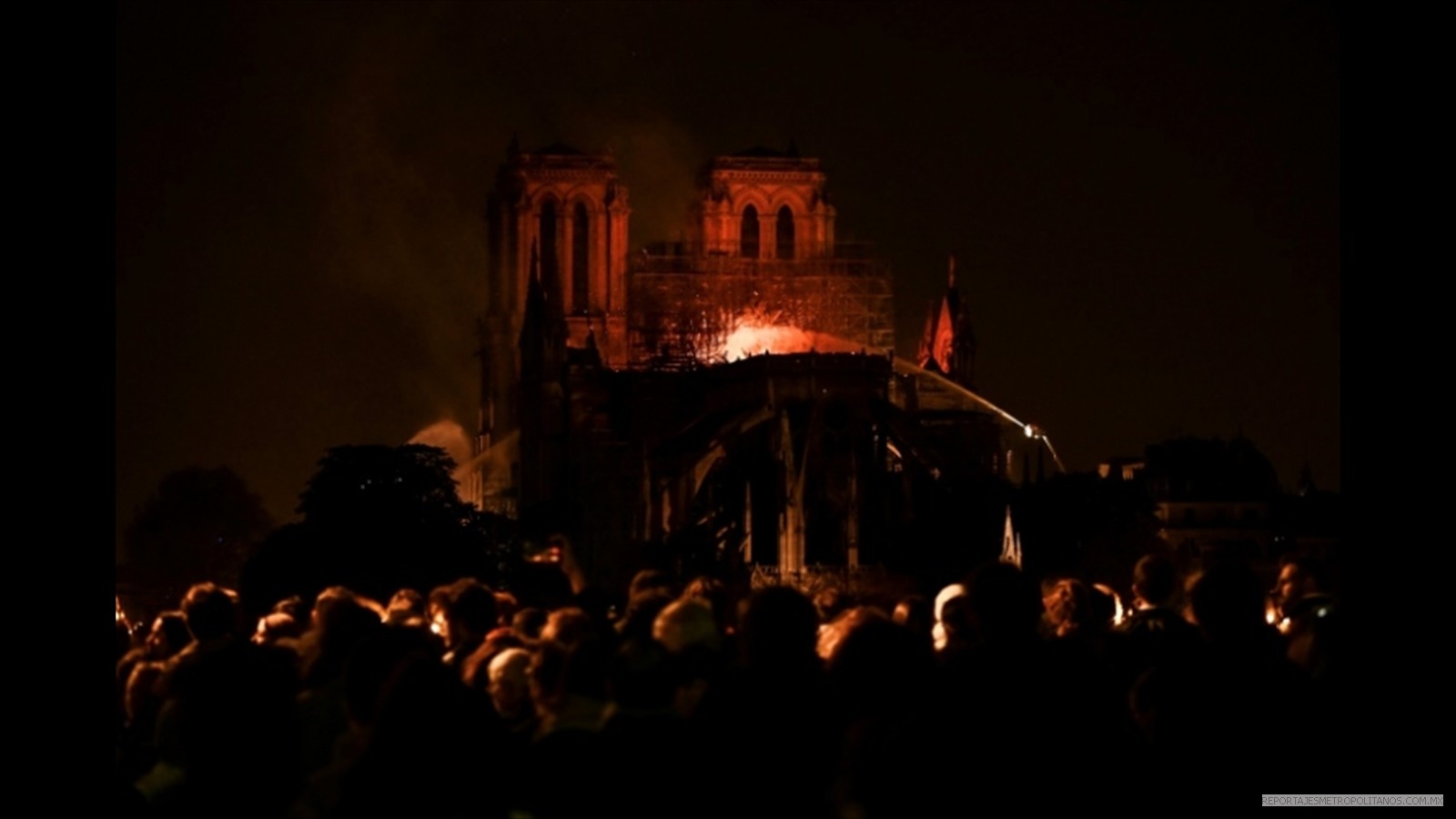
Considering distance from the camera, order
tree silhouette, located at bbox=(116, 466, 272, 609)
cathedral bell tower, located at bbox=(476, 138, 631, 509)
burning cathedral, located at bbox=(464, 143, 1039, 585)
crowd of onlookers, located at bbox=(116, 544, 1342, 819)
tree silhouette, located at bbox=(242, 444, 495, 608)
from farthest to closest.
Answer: cathedral bell tower, located at bbox=(476, 138, 631, 509) → tree silhouette, located at bbox=(116, 466, 272, 609) → burning cathedral, located at bbox=(464, 143, 1039, 585) → tree silhouette, located at bbox=(242, 444, 495, 608) → crowd of onlookers, located at bbox=(116, 544, 1342, 819)

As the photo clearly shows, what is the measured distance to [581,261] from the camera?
4328 inches

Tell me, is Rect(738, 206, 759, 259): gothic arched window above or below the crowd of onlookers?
above

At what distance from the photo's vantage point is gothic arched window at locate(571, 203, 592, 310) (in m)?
110

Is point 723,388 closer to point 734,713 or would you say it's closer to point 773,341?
point 773,341

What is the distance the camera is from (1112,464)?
371 ft

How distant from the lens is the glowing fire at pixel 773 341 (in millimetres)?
105250

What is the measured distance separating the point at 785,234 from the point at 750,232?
153cm

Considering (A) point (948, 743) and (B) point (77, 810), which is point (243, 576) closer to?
(B) point (77, 810)

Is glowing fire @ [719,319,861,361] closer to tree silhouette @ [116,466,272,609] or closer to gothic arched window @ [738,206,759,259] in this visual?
gothic arched window @ [738,206,759,259]

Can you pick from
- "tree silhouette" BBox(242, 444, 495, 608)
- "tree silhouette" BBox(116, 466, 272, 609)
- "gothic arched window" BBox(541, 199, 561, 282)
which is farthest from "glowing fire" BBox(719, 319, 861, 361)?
"tree silhouette" BBox(242, 444, 495, 608)

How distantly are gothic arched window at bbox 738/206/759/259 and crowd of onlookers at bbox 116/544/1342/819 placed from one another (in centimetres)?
9780

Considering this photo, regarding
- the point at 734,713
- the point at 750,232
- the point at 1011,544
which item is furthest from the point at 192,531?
the point at 734,713

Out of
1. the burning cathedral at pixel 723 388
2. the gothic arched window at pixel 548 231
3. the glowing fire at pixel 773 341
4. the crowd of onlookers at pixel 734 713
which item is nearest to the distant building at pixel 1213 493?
the burning cathedral at pixel 723 388

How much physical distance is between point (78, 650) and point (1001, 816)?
5.33 metres
